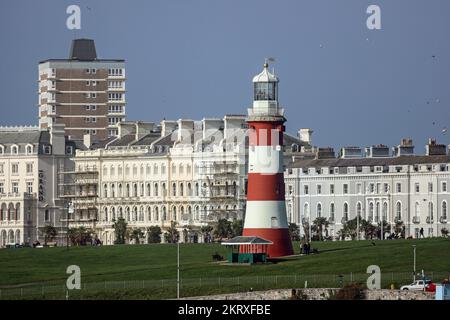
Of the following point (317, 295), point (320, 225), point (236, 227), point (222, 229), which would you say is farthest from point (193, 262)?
point (320, 225)

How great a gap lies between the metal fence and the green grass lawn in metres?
1.51

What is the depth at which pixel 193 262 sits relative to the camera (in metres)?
151

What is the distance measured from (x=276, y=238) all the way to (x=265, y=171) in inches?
186

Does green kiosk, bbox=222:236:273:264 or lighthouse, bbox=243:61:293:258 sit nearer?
lighthouse, bbox=243:61:293:258

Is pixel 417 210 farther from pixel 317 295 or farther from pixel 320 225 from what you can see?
pixel 317 295

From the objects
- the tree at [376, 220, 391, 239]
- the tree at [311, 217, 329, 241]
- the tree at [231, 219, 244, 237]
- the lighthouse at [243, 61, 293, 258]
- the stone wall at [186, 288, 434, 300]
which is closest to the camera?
the stone wall at [186, 288, 434, 300]

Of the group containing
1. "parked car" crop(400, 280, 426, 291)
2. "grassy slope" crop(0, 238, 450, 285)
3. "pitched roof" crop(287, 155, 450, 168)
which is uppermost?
"pitched roof" crop(287, 155, 450, 168)

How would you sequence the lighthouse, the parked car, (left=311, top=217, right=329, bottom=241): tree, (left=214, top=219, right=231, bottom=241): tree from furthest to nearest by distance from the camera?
(left=311, top=217, right=329, bottom=241): tree
(left=214, top=219, right=231, bottom=241): tree
the lighthouse
the parked car

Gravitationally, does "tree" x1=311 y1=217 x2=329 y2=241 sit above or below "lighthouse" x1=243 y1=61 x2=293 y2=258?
below

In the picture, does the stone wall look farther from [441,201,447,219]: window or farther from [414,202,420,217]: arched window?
[414,202,420,217]: arched window

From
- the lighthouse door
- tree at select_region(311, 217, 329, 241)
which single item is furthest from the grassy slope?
tree at select_region(311, 217, 329, 241)

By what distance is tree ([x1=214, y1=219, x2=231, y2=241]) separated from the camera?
192525 mm
